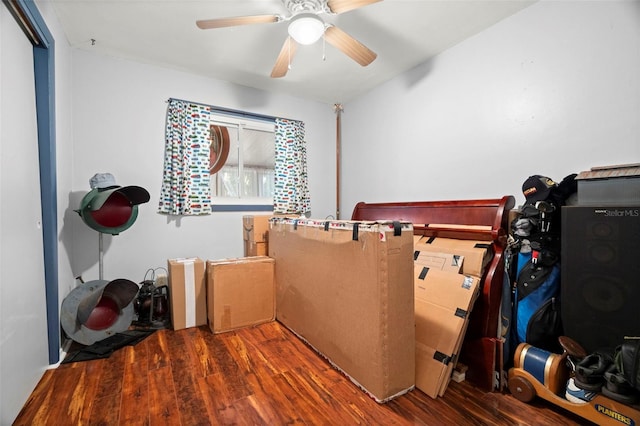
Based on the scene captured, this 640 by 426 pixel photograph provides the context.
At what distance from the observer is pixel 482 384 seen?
172cm

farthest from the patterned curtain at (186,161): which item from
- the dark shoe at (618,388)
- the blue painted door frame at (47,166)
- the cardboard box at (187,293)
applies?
the dark shoe at (618,388)

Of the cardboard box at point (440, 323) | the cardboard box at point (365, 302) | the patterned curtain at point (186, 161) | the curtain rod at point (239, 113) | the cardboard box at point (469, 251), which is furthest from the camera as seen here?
the curtain rod at point (239, 113)

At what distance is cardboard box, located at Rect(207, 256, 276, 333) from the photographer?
2455mm

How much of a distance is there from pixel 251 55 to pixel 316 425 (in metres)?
3.00

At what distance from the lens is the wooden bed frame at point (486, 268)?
172cm

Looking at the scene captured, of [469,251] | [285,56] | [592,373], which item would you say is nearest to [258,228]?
[285,56]

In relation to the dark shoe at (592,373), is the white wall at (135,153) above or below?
above

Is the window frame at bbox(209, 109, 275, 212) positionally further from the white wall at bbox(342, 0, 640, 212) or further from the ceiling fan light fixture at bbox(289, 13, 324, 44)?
the ceiling fan light fixture at bbox(289, 13, 324, 44)

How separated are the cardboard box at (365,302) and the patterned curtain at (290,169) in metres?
1.60

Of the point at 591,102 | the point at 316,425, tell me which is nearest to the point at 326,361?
the point at 316,425

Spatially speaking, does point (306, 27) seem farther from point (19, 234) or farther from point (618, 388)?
point (618, 388)

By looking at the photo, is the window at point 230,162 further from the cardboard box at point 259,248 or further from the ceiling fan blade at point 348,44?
the ceiling fan blade at point 348,44

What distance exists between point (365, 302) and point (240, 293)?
1371 millimetres

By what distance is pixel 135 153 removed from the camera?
290 cm
